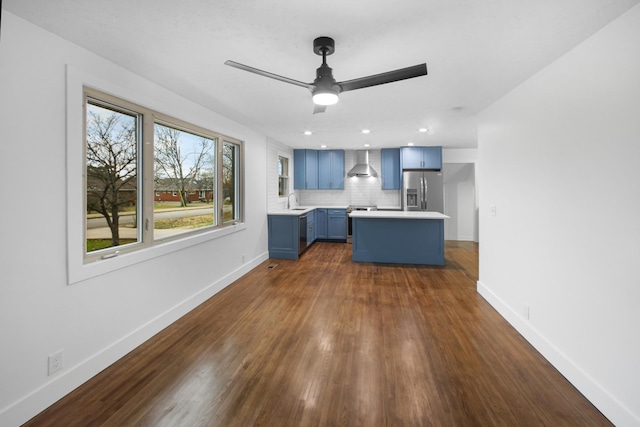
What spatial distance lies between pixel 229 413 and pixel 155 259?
1.64 meters

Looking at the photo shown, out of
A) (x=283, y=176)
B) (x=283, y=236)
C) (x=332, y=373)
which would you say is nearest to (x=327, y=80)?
(x=332, y=373)

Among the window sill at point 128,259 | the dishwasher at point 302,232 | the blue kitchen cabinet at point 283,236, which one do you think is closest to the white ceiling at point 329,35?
the window sill at point 128,259

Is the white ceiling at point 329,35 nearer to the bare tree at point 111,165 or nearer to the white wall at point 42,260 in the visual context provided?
the white wall at point 42,260

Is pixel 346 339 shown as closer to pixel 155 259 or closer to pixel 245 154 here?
pixel 155 259

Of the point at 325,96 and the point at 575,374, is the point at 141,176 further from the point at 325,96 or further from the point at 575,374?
the point at 575,374

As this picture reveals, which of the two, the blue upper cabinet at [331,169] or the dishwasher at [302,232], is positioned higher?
the blue upper cabinet at [331,169]

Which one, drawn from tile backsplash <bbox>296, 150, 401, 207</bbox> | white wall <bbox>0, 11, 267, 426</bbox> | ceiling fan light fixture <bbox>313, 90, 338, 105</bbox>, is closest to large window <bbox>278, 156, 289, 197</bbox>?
tile backsplash <bbox>296, 150, 401, 207</bbox>

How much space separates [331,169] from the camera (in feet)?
25.4

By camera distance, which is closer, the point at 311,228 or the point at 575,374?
the point at 575,374

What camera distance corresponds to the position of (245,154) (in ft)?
15.6

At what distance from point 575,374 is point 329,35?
9.28 feet

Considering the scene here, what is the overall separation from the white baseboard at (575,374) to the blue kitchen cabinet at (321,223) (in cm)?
474

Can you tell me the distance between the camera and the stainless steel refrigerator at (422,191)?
22.2 feet

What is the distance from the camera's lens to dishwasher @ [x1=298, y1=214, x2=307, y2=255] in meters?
5.80
